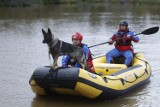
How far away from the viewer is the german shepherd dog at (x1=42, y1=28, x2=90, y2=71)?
5.70 metres

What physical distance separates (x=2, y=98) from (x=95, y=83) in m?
1.72

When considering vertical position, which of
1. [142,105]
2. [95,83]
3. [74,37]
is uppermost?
[74,37]

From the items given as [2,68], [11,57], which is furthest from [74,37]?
[11,57]

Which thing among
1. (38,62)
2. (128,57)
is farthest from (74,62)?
(38,62)

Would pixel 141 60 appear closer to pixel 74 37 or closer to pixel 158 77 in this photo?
pixel 158 77

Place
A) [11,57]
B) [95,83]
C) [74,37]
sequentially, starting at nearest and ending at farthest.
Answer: [95,83] < [74,37] < [11,57]

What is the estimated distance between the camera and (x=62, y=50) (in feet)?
20.1

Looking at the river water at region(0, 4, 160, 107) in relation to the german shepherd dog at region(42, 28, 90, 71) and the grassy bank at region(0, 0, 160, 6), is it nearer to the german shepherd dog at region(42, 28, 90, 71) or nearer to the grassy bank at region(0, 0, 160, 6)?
the german shepherd dog at region(42, 28, 90, 71)

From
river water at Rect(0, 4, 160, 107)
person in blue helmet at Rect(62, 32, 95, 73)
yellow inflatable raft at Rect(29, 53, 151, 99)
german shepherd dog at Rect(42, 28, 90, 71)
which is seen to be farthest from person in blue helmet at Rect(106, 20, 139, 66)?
german shepherd dog at Rect(42, 28, 90, 71)

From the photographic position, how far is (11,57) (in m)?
10.5

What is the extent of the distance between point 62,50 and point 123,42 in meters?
2.54

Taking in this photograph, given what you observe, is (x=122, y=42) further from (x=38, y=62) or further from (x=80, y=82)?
(x=80, y=82)

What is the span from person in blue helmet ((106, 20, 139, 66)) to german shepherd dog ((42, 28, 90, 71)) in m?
1.75

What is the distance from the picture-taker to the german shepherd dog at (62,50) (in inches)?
224
